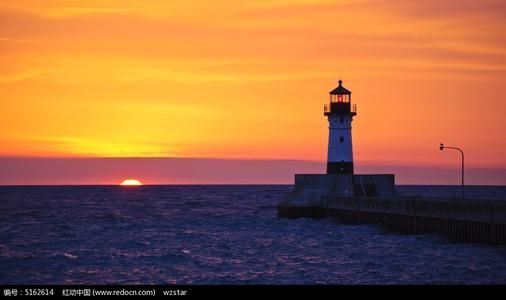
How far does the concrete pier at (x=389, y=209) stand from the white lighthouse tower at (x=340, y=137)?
1912mm

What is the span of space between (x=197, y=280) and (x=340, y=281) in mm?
5395

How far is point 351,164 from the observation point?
62.8 m

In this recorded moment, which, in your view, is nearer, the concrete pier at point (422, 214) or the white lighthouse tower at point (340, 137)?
the concrete pier at point (422, 214)

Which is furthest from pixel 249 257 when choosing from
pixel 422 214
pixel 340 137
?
pixel 340 137

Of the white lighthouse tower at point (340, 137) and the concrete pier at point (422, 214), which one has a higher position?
the white lighthouse tower at point (340, 137)

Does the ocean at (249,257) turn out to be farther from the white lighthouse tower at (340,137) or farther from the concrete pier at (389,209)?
the white lighthouse tower at (340,137)

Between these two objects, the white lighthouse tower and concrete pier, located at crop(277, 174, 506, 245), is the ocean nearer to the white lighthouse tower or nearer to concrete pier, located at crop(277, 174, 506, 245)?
concrete pier, located at crop(277, 174, 506, 245)

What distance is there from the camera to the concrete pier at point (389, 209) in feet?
122

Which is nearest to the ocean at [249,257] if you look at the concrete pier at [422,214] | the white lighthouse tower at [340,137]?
the concrete pier at [422,214]

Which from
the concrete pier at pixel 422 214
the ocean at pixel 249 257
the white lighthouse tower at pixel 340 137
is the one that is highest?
the white lighthouse tower at pixel 340 137

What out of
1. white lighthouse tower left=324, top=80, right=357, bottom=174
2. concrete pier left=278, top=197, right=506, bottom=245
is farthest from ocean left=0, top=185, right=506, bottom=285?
white lighthouse tower left=324, top=80, right=357, bottom=174
